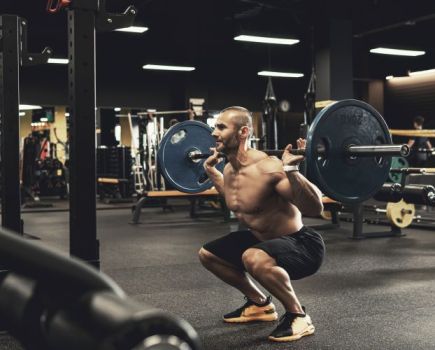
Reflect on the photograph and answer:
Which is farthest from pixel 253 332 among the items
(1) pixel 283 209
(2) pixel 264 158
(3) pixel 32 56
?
(3) pixel 32 56

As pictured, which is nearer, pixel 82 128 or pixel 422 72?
pixel 82 128

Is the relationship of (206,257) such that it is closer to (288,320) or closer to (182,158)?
(288,320)

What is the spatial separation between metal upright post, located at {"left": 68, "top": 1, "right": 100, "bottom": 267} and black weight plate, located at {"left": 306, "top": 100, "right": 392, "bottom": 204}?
85cm

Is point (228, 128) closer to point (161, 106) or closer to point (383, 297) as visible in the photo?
point (383, 297)

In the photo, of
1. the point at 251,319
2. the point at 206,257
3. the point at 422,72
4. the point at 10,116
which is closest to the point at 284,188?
the point at 206,257

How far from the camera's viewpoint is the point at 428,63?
12.3 meters

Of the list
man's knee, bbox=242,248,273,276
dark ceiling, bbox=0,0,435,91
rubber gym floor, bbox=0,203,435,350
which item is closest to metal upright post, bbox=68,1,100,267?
rubber gym floor, bbox=0,203,435,350

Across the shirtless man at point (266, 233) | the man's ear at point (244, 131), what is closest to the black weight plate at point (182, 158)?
the shirtless man at point (266, 233)

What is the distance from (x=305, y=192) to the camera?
2461 mm

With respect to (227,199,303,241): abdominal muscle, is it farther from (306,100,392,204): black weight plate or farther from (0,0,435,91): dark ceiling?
(0,0,435,91): dark ceiling

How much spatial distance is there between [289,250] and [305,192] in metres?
0.27

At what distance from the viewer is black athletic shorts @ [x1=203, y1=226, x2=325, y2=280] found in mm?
2557

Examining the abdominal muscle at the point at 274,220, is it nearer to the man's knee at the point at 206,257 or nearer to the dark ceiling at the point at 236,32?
the man's knee at the point at 206,257

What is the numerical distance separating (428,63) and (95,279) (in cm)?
1286
